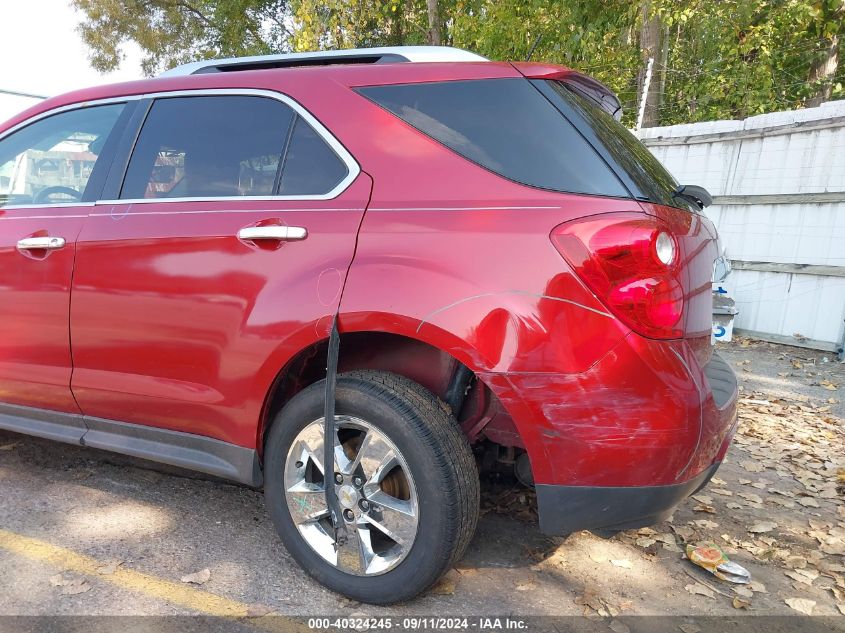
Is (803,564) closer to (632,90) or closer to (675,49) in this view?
(632,90)

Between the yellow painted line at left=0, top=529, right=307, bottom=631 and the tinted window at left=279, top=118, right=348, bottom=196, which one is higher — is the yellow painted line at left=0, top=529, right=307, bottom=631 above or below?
below

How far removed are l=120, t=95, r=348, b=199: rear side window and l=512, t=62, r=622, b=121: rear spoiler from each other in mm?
752

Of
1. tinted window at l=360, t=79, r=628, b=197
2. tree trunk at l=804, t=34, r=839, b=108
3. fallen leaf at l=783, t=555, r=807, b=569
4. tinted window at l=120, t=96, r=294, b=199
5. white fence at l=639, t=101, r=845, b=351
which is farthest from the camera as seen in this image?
tree trunk at l=804, t=34, r=839, b=108

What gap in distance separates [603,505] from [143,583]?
5.61 ft

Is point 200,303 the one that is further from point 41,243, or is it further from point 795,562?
point 795,562

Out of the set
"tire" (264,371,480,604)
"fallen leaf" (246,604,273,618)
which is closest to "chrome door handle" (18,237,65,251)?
"tire" (264,371,480,604)

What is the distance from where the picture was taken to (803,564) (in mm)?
2857

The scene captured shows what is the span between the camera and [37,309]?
9.73ft

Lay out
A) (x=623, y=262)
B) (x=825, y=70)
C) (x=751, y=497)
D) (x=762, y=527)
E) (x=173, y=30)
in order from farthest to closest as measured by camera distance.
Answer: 1. (x=173, y=30)
2. (x=825, y=70)
3. (x=751, y=497)
4. (x=762, y=527)
5. (x=623, y=262)

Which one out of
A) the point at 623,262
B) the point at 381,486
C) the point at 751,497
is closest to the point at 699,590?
the point at 751,497

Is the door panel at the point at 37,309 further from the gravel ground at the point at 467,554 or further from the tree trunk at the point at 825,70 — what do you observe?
the tree trunk at the point at 825,70

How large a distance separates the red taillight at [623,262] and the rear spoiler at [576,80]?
655mm

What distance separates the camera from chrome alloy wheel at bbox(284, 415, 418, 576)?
2.26 meters

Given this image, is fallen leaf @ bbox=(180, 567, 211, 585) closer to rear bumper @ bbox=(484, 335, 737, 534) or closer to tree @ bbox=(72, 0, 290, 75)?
rear bumper @ bbox=(484, 335, 737, 534)
